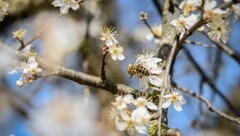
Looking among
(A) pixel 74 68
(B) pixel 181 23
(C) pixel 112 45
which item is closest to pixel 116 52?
(C) pixel 112 45

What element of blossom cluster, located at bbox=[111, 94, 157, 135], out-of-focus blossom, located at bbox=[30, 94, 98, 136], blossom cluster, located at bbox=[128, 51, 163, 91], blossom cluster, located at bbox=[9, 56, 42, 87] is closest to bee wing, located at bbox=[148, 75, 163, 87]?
blossom cluster, located at bbox=[128, 51, 163, 91]

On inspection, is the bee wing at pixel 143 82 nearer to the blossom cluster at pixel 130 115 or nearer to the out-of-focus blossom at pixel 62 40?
the blossom cluster at pixel 130 115

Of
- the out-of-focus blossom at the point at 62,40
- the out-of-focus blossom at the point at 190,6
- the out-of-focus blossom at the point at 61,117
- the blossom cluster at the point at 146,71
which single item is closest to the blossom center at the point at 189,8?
the out-of-focus blossom at the point at 190,6

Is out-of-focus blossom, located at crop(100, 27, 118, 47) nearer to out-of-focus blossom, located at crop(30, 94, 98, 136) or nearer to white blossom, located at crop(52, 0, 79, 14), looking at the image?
white blossom, located at crop(52, 0, 79, 14)

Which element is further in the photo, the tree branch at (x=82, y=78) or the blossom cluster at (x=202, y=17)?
the tree branch at (x=82, y=78)

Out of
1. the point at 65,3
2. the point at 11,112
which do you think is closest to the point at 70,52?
the point at 11,112

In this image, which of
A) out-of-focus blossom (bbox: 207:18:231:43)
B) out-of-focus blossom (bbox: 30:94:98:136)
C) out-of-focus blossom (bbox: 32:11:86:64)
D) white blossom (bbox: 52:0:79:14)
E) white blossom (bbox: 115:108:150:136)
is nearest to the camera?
white blossom (bbox: 115:108:150:136)
